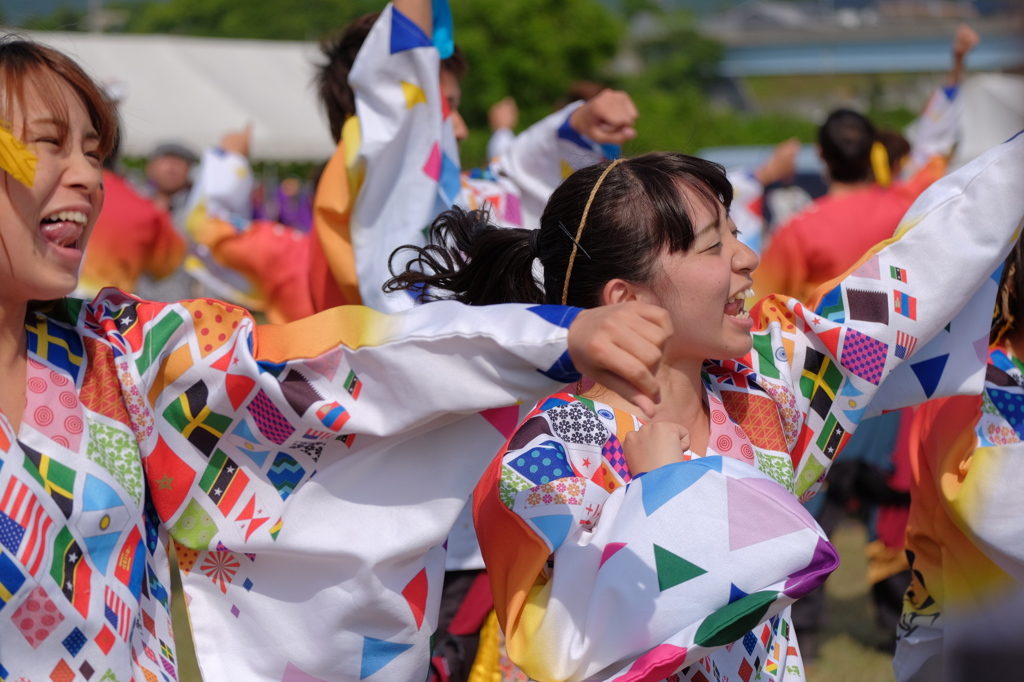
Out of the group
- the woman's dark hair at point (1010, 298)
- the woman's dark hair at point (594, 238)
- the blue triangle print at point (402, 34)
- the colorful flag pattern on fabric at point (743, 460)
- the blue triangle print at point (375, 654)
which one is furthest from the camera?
the blue triangle print at point (402, 34)

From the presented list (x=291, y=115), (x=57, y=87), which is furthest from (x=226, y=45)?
(x=57, y=87)

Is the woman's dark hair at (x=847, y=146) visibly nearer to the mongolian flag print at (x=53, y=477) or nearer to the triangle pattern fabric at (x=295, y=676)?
the triangle pattern fabric at (x=295, y=676)

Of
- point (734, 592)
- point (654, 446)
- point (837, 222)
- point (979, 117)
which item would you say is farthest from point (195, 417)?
point (979, 117)

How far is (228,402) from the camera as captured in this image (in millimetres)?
1534

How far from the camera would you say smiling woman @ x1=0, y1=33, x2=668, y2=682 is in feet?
4.53

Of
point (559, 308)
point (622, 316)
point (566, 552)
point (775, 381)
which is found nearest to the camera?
point (622, 316)

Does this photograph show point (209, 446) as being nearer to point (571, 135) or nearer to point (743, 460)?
point (743, 460)

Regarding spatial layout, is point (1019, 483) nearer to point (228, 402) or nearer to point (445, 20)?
point (228, 402)

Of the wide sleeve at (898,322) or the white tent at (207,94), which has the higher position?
the wide sleeve at (898,322)

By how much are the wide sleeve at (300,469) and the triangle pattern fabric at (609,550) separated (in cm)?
23

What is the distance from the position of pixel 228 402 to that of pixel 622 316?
63 cm

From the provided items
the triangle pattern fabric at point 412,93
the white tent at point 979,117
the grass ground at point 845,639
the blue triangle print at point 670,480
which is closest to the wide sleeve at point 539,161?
the triangle pattern fabric at point 412,93

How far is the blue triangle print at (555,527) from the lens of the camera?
1502 mm

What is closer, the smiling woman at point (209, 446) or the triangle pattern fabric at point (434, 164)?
the smiling woman at point (209, 446)
